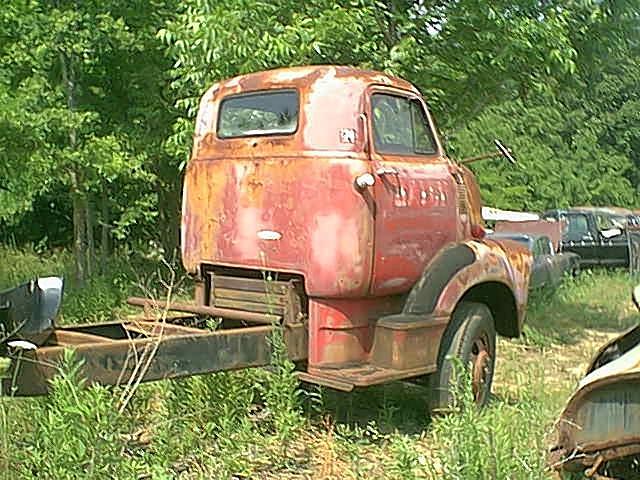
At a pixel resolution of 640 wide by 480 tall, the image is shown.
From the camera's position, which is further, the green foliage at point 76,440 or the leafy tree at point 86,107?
the leafy tree at point 86,107

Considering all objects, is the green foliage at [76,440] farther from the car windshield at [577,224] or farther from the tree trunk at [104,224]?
the car windshield at [577,224]

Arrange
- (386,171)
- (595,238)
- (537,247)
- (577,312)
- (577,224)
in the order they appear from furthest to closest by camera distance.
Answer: (577,224) < (595,238) < (537,247) < (577,312) < (386,171)

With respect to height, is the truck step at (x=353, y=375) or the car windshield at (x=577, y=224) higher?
the car windshield at (x=577, y=224)

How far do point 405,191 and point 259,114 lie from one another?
3.98ft

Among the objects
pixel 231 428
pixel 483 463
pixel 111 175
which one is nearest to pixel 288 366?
pixel 231 428

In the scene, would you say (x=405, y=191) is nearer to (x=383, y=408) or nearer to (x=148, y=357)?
(x=383, y=408)

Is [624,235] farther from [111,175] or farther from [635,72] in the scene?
[635,72]

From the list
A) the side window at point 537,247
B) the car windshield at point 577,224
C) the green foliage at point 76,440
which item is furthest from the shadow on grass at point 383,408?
the car windshield at point 577,224

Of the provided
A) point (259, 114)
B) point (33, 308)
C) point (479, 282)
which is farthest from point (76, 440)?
point (479, 282)

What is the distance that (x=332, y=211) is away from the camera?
Answer: 21.2ft

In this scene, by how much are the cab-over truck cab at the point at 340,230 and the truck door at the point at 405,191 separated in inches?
0.5

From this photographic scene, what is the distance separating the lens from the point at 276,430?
634 centimetres

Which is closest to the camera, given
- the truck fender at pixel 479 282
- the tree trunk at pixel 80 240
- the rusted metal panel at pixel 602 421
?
the rusted metal panel at pixel 602 421

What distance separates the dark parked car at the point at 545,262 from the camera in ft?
47.2
